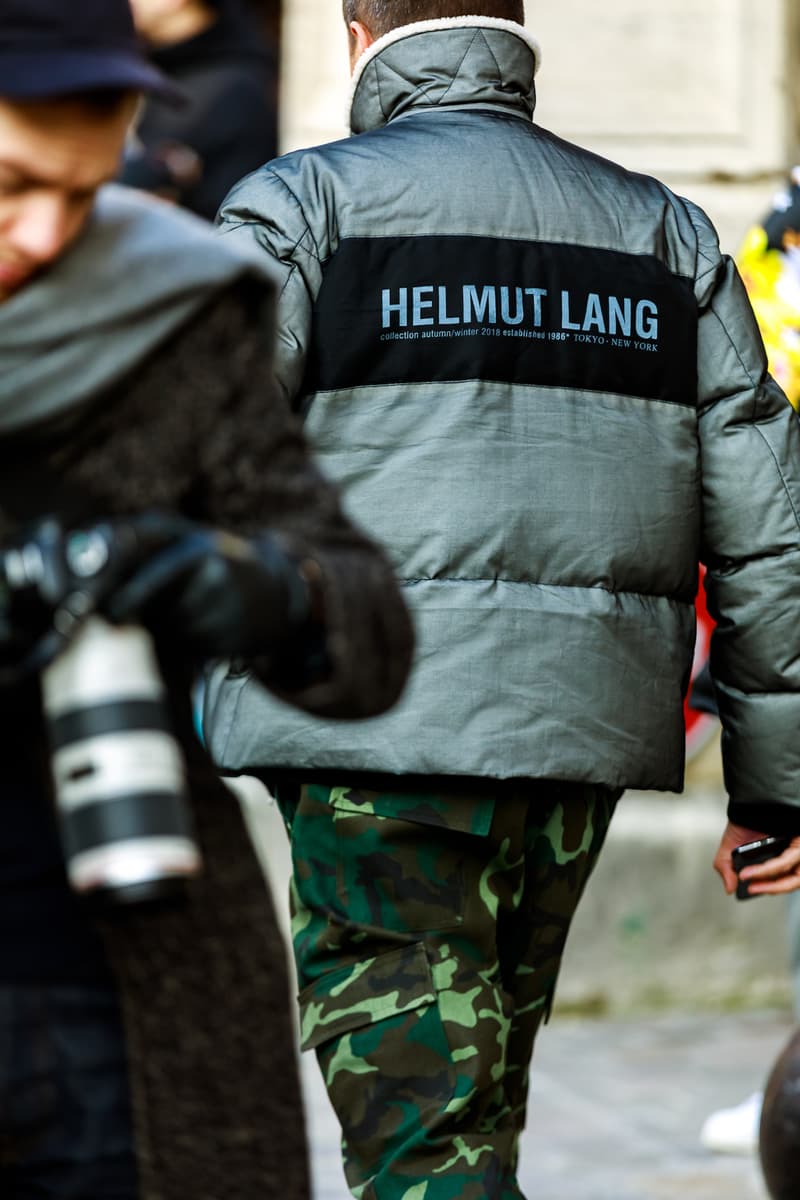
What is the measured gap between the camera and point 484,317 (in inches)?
129

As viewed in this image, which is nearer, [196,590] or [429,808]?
[196,590]

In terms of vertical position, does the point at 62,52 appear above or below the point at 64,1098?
above

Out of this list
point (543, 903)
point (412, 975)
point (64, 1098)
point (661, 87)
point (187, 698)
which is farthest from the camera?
point (661, 87)

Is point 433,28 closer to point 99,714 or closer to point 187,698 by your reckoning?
point 187,698

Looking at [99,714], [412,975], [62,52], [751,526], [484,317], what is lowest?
[412,975]

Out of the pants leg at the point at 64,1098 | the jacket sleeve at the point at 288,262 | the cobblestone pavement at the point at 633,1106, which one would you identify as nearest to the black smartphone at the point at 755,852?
the jacket sleeve at the point at 288,262

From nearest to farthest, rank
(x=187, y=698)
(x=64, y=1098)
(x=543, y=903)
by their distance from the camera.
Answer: (x=64, y=1098)
(x=187, y=698)
(x=543, y=903)

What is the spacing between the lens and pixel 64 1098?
6.93 feet

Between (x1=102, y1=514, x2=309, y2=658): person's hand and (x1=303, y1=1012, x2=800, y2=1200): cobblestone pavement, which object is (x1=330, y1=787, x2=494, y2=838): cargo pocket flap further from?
(x1=303, y1=1012, x2=800, y2=1200): cobblestone pavement

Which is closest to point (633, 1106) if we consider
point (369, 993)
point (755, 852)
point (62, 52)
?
point (755, 852)

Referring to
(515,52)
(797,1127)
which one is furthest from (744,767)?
(515,52)

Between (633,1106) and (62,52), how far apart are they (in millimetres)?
3946

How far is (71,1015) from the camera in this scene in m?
2.13

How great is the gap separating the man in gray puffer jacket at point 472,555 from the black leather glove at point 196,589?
126 cm
